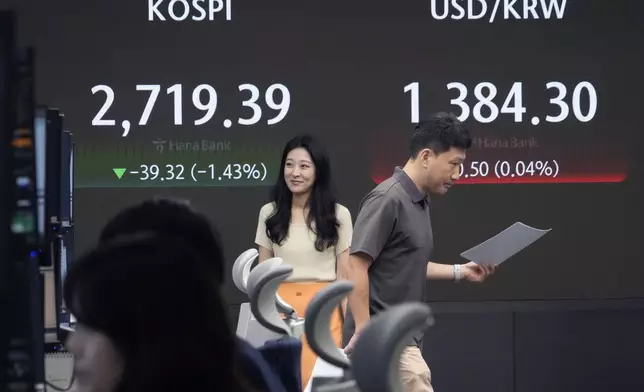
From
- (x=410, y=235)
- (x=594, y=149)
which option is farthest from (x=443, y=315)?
(x=410, y=235)

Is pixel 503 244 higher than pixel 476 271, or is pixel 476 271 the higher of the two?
pixel 503 244

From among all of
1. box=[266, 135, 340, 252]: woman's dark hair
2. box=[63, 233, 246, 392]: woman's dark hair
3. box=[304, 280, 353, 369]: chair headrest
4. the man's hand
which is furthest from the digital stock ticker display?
box=[63, 233, 246, 392]: woman's dark hair

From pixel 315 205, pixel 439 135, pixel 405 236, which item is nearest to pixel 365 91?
pixel 315 205

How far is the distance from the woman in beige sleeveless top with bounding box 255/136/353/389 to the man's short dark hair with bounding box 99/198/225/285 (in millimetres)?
2770

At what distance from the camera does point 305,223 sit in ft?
15.5

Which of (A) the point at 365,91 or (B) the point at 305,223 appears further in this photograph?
(A) the point at 365,91

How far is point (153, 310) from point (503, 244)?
2618 mm

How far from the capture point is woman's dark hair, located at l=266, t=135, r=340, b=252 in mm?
4668

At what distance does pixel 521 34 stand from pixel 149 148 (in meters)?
2.03

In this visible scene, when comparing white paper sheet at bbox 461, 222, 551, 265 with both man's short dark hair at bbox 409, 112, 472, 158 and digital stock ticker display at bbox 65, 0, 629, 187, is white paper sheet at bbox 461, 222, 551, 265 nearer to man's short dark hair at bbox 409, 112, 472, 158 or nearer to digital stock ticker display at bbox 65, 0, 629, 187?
man's short dark hair at bbox 409, 112, 472, 158

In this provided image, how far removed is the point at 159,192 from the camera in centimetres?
555

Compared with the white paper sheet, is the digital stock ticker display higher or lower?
higher

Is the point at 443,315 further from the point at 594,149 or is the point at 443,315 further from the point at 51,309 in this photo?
the point at 51,309

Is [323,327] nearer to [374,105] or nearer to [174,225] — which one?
[174,225]
